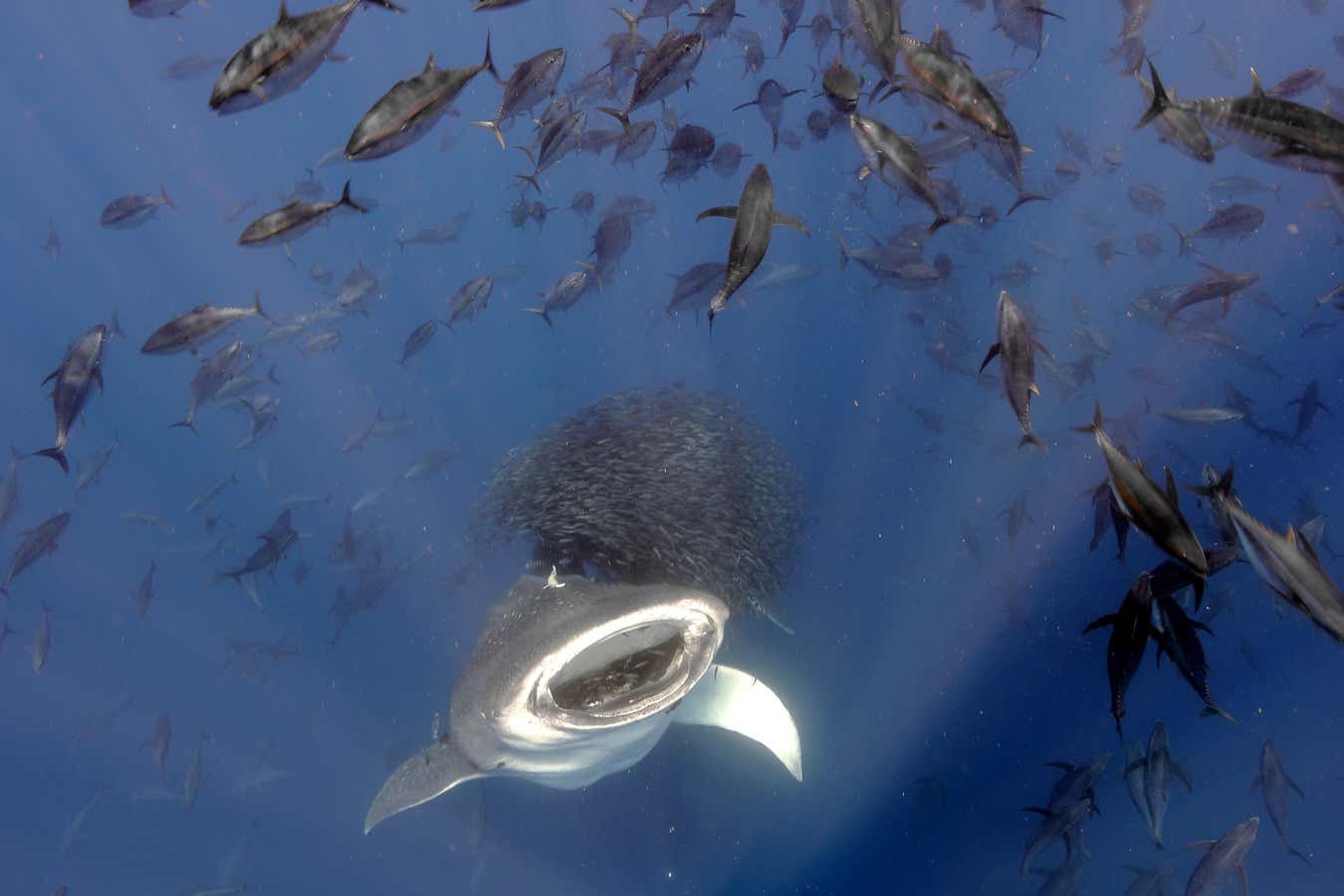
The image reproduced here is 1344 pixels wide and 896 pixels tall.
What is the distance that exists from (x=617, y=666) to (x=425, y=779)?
60.5 inches

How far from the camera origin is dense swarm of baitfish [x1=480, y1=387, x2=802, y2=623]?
5.88 m

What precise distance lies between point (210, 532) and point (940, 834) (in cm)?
1027

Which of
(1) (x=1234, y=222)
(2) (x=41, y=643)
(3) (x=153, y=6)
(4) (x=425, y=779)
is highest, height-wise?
(3) (x=153, y=6)

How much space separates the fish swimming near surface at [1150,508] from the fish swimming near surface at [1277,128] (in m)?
1.18

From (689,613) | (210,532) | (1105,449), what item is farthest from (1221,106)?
(210,532)

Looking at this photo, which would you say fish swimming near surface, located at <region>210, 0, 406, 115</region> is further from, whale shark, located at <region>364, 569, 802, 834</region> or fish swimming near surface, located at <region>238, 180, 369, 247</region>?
whale shark, located at <region>364, 569, 802, 834</region>

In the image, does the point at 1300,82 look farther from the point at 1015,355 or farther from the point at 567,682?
the point at 567,682

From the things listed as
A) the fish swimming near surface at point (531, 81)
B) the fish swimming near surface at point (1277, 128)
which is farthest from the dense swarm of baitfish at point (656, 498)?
the fish swimming near surface at point (1277, 128)

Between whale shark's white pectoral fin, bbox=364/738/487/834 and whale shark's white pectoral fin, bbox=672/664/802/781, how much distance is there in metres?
1.92

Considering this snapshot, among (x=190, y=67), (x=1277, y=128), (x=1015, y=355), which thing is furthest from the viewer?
(x=190, y=67)

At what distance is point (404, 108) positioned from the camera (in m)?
2.97

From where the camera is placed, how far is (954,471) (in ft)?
38.6

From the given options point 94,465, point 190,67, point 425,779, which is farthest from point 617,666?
point 190,67

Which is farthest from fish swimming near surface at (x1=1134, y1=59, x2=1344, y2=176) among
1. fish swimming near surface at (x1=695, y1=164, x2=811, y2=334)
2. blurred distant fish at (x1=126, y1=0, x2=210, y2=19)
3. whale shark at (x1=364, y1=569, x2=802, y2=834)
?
blurred distant fish at (x1=126, y1=0, x2=210, y2=19)
